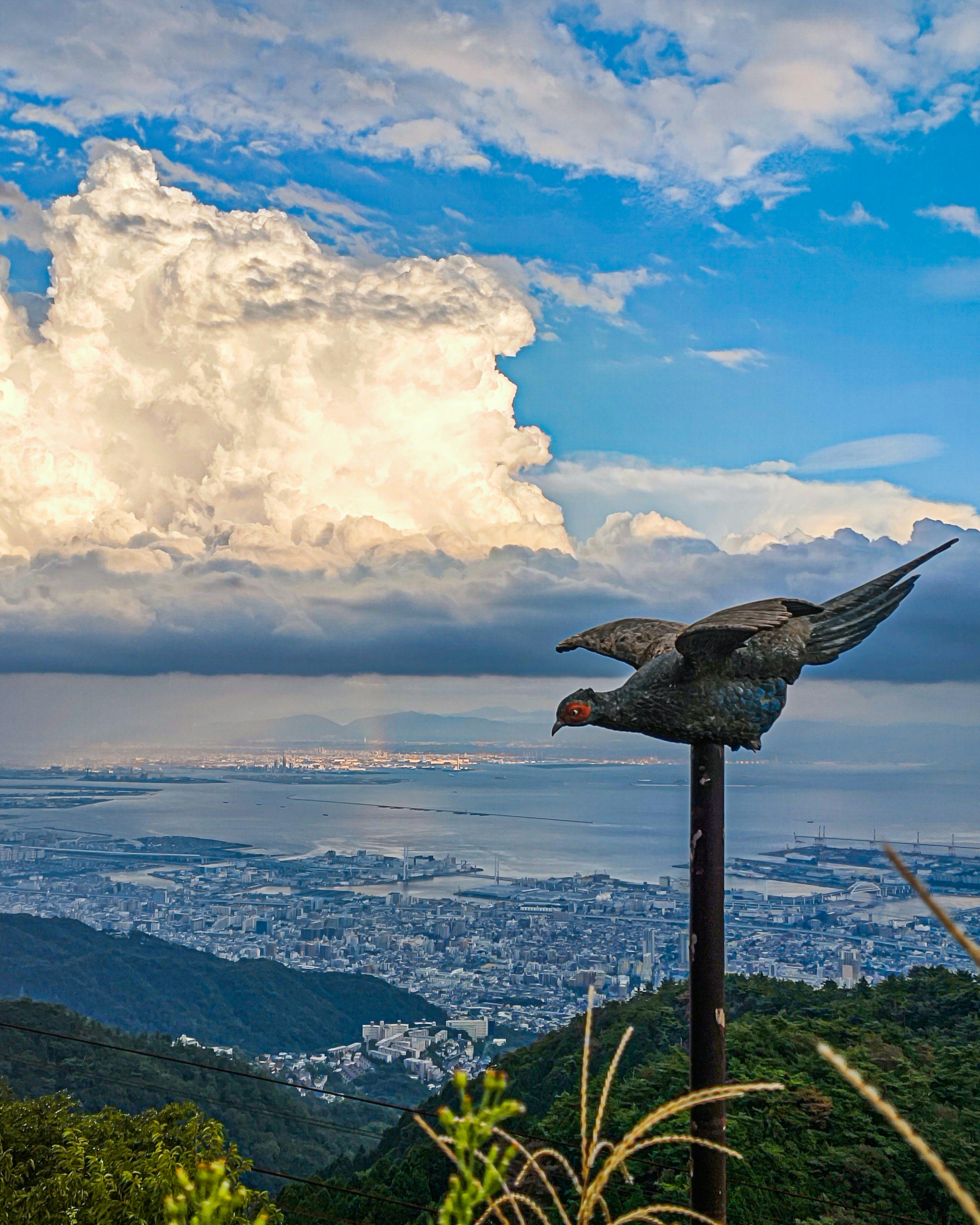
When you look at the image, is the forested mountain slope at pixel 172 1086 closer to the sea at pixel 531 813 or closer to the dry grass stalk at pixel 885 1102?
the sea at pixel 531 813

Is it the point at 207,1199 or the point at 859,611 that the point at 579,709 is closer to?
the point at 859,611

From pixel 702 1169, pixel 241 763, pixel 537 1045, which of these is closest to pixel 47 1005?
pixel 537 1045

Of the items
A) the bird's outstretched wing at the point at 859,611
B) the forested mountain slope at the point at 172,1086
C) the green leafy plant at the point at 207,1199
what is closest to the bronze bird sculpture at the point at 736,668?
the bird's outstretched wing at the point at 859,611

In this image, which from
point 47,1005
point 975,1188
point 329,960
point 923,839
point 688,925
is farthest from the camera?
point 329,960

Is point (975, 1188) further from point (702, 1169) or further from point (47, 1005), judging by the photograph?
point (47, 1005)

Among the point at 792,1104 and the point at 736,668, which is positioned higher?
the point at 736,668

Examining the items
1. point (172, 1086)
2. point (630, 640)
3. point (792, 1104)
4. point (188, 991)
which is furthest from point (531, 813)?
point (630, 640)

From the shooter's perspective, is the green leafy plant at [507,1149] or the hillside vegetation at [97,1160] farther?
the hillside vegetation at [97,1160]

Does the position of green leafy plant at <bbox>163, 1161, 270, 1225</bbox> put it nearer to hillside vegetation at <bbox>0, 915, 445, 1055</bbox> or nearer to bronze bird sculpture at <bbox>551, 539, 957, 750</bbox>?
Answer: bronze bird sculpture at <bbox>551, 539, 957, 750</bbox>
